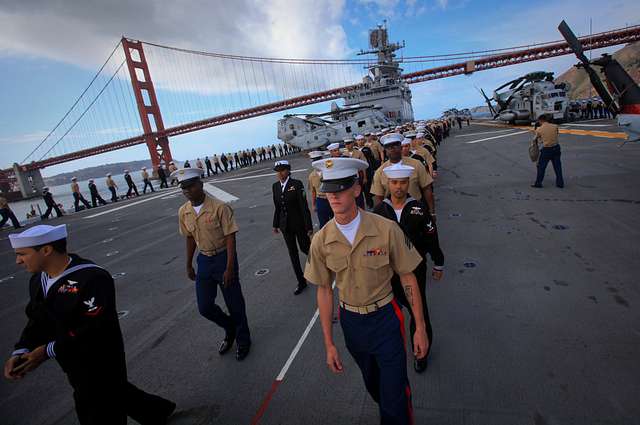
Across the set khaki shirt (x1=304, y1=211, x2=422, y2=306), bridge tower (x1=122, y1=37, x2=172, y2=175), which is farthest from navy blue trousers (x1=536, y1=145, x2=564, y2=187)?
bridge tower (x1=122, y1=37, x2=172, y2=175)

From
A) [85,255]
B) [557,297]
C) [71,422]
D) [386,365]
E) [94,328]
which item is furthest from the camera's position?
[85,255]

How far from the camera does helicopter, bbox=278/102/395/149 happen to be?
27766 millimetres

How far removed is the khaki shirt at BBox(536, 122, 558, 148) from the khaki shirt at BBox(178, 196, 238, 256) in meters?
8.05

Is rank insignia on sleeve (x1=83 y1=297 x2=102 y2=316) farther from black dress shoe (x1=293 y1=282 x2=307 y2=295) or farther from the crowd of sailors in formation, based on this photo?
black dress shoe (x1=293 y1=282 x2=307 y2=295)

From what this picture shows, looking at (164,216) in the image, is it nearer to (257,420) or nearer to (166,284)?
(166,284)

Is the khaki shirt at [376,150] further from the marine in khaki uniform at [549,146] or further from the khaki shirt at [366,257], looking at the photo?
the khaki shirt at [366,257]

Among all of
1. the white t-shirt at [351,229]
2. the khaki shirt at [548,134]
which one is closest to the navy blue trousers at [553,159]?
the khaki shirt at [548,134]

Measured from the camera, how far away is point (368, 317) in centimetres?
185

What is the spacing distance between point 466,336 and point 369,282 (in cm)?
190

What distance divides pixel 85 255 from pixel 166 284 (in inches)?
175

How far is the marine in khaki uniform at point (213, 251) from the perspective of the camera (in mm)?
3180

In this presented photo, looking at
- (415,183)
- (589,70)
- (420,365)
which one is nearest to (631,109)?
(589,70)

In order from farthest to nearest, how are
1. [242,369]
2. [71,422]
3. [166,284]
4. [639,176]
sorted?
[639,176] < [166,284] < [242,369] < [71,422]

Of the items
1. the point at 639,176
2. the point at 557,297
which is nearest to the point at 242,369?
the point at 557,297
